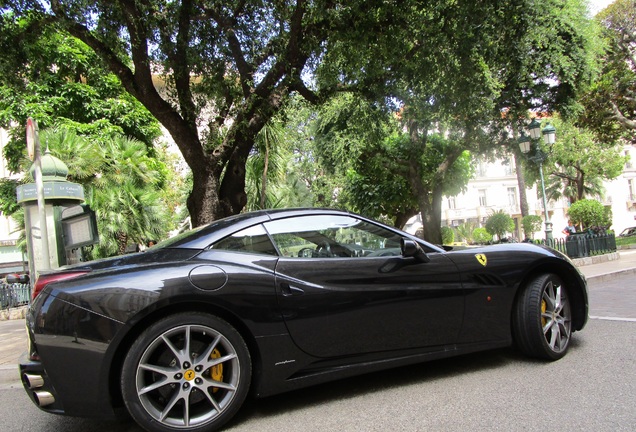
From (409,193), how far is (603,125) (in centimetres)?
856

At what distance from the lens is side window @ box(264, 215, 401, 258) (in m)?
3.18

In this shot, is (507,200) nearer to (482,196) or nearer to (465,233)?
(482,196)

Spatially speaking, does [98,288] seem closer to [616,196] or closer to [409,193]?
[409,193]

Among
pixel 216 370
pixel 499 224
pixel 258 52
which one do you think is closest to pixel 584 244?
pixel 258 52

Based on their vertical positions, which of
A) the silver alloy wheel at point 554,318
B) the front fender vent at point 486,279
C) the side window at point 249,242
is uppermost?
the side window at point 249,242

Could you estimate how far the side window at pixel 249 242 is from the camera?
3012 mm

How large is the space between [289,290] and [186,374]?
2.54 ft

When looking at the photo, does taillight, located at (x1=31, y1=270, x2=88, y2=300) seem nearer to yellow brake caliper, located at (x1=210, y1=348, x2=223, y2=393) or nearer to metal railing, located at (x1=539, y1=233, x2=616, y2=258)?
yellow brake caliper, located at (x1=210, y1=348, x2=223, y2=393)

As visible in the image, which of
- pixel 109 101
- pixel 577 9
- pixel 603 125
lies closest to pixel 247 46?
pixel 577 9

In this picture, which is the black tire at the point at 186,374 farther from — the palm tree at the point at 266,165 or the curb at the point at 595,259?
the curb at the point at 595,259

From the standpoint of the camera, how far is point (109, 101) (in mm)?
19531

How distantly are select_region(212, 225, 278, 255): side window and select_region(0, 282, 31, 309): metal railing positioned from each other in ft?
42.1

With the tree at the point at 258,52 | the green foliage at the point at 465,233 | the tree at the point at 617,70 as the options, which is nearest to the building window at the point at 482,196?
the green foliage at the point at 465,233

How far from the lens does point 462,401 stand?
2924 millimetres
